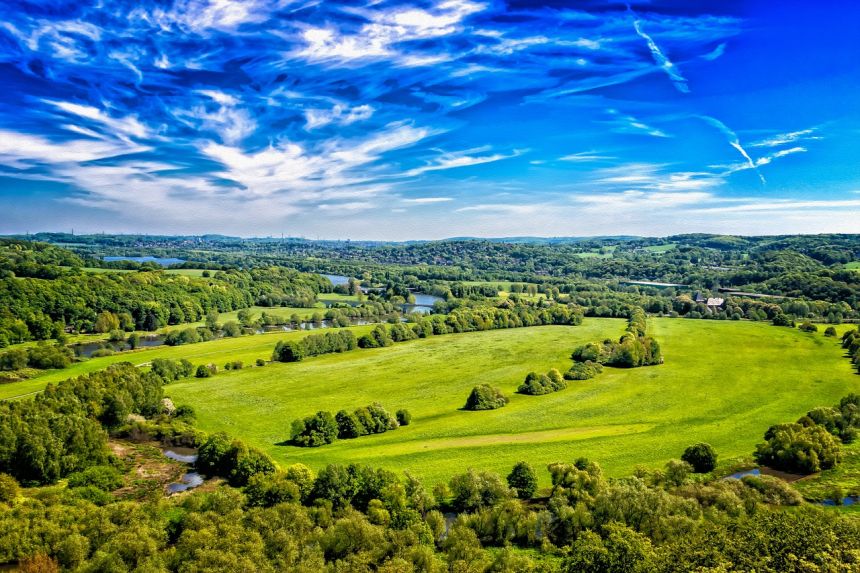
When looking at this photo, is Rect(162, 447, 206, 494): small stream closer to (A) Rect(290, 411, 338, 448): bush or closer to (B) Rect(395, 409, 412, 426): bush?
(A) Rect(290, 411, 338, 448): bush

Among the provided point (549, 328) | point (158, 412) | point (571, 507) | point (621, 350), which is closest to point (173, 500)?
point (158, 412)

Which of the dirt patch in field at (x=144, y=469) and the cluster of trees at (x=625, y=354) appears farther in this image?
the cluster of trees at (x=625, y=354)

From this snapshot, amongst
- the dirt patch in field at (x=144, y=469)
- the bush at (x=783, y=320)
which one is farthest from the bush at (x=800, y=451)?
the bush at (x=783, y=320)

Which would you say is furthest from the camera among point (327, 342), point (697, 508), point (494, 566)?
point (327, 342)

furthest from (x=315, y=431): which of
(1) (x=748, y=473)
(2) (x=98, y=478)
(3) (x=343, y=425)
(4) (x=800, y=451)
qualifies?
(4) (x=800, y=451)

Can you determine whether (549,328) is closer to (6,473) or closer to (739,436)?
(739,436)

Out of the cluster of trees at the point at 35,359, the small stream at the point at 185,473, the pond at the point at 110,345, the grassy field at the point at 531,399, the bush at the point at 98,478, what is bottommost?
the small stream at the point at 185,473

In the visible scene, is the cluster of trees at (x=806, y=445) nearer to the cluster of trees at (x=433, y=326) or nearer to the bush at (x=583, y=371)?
the bush at (x=583, y=371)

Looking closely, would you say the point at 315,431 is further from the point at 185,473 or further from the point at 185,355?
the point at 185,355
